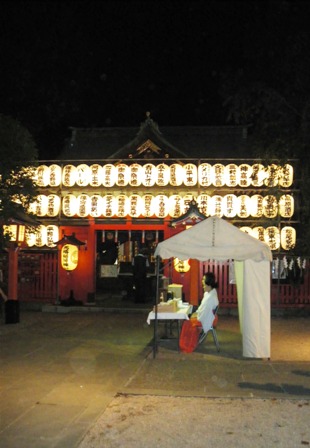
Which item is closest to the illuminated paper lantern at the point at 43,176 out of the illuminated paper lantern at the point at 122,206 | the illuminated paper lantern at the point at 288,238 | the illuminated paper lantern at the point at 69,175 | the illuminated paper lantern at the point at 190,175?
the illuminated paper lantern at the point at 69,175

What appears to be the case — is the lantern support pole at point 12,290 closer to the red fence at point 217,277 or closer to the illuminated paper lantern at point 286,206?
the red fence at point 217,277

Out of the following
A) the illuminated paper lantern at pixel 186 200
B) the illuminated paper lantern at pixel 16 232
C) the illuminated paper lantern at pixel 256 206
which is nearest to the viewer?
the illuminated paper lantern at pixel 16 232

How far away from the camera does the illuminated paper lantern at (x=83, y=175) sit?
→ 63.5ft

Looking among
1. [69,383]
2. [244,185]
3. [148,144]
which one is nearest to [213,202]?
[244,185]

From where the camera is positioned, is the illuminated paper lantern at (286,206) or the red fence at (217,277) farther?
the illuminated paper lantern at (286,206)

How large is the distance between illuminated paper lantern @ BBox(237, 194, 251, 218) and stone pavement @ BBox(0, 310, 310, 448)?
19.7 feet

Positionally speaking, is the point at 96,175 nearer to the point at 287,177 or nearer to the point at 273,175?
the point at 273,175

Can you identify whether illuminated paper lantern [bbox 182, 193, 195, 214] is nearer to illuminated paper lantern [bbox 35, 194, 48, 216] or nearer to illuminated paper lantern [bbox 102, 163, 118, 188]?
illuminated paper lantern [bbox 102, 163, 118, 188]

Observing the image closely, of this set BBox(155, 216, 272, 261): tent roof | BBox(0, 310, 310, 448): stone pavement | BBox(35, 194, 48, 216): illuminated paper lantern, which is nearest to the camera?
BBox(0, 310, 310, 448): stone pavement

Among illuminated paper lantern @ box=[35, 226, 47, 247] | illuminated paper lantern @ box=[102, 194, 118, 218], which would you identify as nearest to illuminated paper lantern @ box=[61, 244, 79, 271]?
illuminated paper lantern @ box=[35, 226, 47, 247]

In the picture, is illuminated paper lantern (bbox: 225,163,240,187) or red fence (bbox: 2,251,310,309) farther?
illuminated paper lantern (bbox: 225,163,240,187)

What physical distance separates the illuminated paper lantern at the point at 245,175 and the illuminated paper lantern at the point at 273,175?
2.58ft

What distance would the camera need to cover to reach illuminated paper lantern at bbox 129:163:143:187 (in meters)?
19.3

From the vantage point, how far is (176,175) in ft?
63.1
